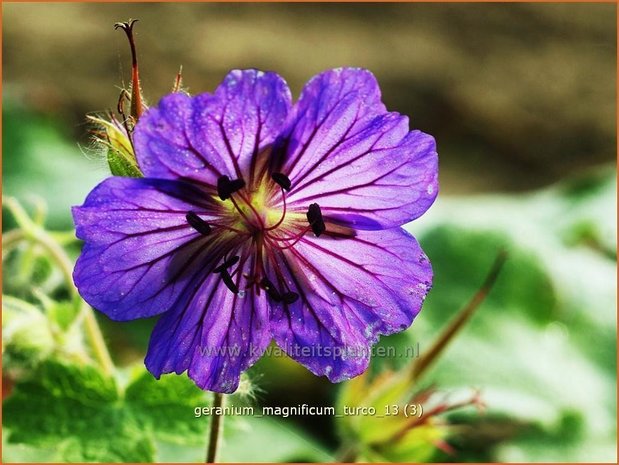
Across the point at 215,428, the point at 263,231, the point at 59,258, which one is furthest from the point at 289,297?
the point at 59,258

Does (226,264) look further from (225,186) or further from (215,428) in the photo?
(215,428)

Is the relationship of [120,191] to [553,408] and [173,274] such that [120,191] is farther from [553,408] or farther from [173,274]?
[553,408]

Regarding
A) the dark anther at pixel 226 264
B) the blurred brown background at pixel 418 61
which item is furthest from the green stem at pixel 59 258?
the blurred brown background at pixel 418 61

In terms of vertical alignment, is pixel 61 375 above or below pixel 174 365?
above

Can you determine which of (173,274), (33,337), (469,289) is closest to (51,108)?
(469,289)

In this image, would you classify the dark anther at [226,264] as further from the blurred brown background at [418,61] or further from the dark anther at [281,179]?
the blurred brown background at [418,61]

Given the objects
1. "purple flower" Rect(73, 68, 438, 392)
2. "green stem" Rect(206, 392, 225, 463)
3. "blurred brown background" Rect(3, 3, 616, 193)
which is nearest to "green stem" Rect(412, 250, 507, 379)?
"purple flower" Rect(73, 68, 438, 392)
